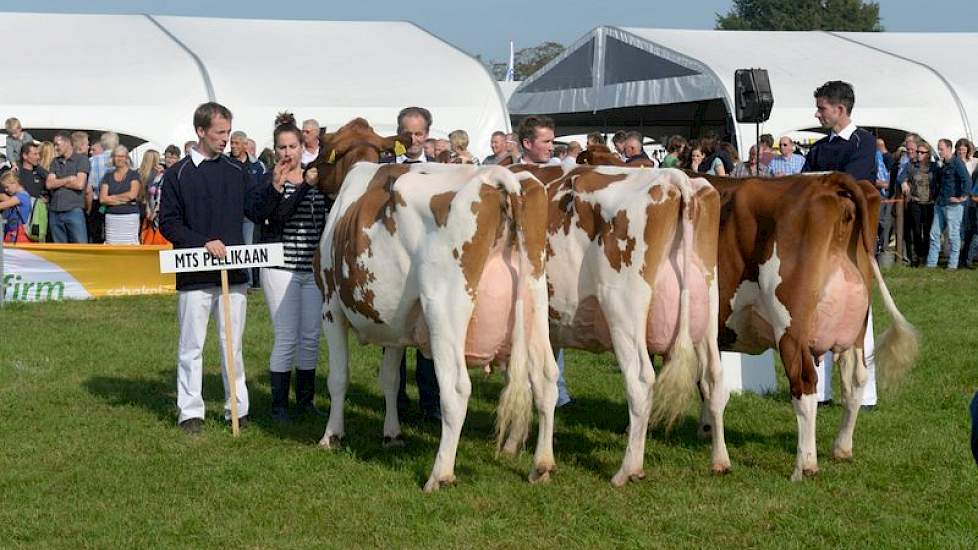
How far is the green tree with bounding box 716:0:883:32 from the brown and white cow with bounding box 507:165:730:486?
93711 mm

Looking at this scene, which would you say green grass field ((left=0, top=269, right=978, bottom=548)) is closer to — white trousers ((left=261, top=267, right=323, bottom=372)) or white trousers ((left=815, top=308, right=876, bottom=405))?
white trousers ((left=815, top=308, right=876, bottom=405))

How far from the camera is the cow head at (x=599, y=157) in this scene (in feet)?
29.4

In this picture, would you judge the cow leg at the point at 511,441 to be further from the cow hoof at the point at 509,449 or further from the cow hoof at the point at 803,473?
the cow hoof at the point at 803,473

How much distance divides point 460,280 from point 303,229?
2105 millimetres

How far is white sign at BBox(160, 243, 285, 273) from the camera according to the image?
863 cm

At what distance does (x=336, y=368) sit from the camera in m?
8.62

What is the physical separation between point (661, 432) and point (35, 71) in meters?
19.3

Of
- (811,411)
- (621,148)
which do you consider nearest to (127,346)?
(621,148)

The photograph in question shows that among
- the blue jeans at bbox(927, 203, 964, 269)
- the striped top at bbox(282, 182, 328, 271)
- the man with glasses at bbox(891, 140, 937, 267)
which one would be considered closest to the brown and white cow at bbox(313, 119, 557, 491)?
the striped top at bbox(282, 182, 328, 271)

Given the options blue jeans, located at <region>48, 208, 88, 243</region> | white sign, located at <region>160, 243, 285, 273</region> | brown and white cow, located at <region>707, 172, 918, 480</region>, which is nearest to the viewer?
brown and white cow, located at <region>707, 172, 918, 480</region>

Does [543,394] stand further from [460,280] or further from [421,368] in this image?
[421,368]

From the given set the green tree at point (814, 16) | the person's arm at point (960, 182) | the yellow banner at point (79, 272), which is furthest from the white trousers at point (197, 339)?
the green tree at point (814, 16)

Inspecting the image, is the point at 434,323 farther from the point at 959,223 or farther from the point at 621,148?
the point at 959,223

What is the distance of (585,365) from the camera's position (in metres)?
11.7
